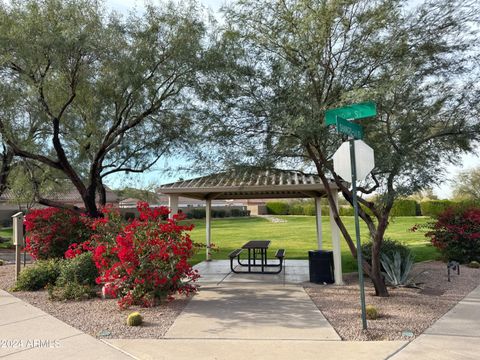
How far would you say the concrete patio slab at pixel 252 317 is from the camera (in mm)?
5289

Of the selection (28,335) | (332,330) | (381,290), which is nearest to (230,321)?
(332,330)

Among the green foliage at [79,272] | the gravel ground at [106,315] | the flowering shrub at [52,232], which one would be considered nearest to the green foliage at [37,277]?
the gravel ground at [106,315]

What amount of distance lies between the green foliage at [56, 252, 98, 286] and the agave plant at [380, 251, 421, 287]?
687cm

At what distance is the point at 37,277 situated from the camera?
868 cm

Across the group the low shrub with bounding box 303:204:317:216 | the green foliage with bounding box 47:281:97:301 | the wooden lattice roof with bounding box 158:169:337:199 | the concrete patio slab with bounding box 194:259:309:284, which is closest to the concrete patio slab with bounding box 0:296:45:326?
the green foliage with bounding box 47:281:97:301

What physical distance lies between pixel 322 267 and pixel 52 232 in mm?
8188

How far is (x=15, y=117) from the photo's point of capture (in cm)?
1151

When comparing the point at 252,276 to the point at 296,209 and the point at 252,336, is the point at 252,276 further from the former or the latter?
the point at 296,209

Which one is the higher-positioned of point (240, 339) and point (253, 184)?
point (253, 184)

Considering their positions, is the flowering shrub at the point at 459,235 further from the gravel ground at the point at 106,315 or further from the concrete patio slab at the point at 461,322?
the gravel ground at the point at 106,315

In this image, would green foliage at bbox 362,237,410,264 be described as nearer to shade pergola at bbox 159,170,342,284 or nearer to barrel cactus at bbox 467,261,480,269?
shade pergola at bbox 159,170,342,284

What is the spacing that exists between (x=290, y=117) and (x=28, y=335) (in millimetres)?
5395

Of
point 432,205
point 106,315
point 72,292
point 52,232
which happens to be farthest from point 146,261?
point 432,205

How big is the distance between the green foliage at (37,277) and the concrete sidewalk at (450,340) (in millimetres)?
7653
